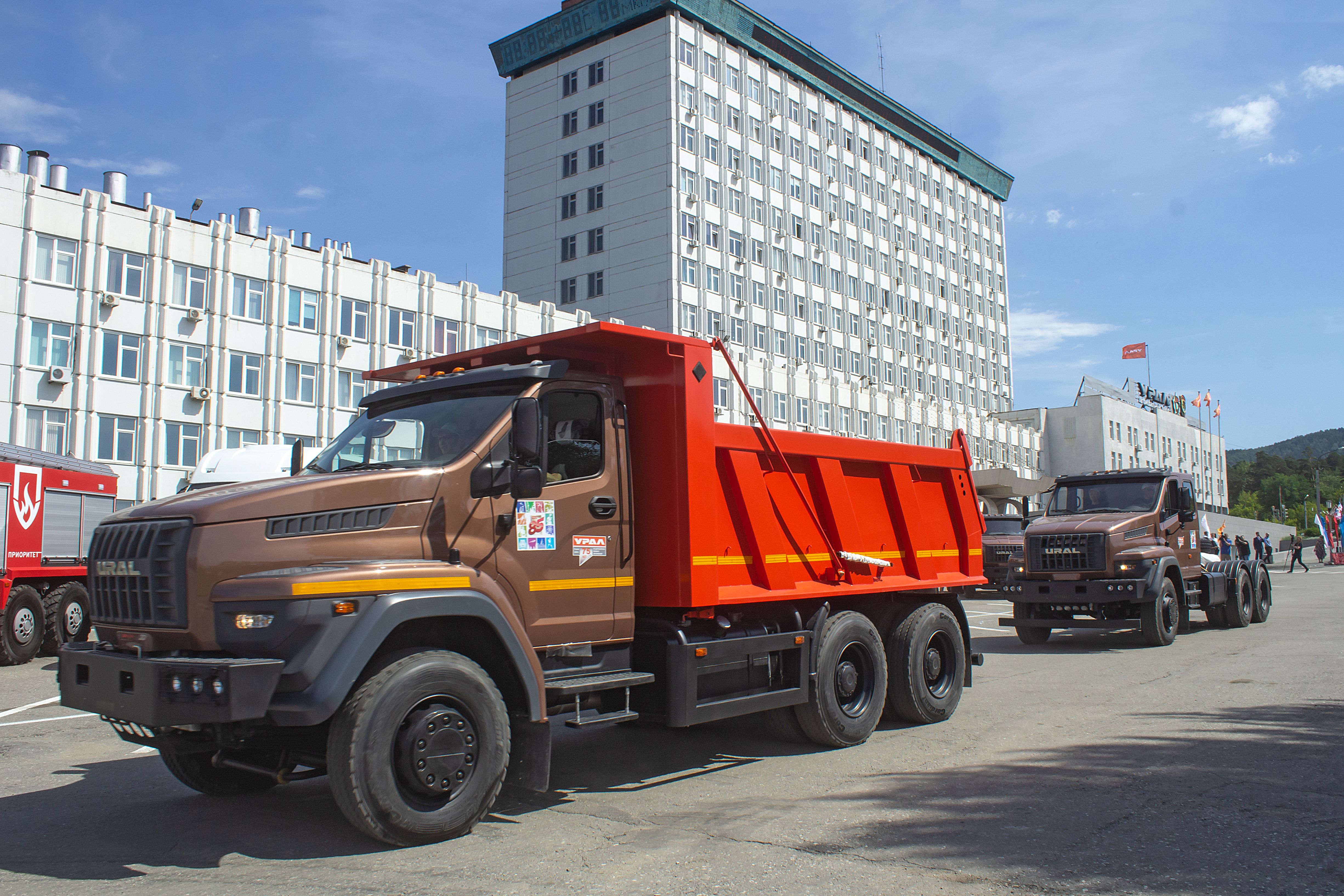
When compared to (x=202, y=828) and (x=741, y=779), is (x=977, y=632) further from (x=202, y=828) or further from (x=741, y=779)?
(x=202, y=828)

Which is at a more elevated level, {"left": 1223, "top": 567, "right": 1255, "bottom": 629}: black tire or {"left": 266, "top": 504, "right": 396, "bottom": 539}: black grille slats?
{"left": 266, "top": 504, "right": 396, "bottom": 539}: black grille slats

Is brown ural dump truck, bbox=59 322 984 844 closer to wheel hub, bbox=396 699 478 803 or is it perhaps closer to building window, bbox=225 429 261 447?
wheel hub, bbox=396 699 478 803

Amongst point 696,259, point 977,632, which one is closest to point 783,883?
point 977,632

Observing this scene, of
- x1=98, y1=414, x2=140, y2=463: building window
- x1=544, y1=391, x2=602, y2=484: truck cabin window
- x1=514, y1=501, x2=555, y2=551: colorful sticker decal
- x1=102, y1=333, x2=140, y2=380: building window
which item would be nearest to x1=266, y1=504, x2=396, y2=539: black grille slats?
x1=514, y1=501, x2=555, y2=551: colorful sticker decal

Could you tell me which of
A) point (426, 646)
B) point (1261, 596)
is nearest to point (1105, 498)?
point (1261, 596)

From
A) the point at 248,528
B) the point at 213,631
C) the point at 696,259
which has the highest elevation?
the point at 696,259

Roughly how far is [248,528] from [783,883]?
322 centimetres

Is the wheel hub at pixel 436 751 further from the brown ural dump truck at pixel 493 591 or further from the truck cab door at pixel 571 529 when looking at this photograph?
the truck cab door at pixel 571 529

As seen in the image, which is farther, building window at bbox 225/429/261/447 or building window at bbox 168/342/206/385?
building window at bbox 225/429/261/447

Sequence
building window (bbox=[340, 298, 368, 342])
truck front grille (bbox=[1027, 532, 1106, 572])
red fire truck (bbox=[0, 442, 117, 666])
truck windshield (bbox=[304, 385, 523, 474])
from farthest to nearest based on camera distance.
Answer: building window (bbox=[340, 298, 368, 342]) < truck front grille (bbox=[1027, 532, 1106, 572]) < red fire truck (bbox=[0, 442, 117, 666]) < truck windshield (bbox=[304, 385, 523, 474])

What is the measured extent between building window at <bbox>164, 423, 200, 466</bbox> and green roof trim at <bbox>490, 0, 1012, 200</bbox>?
3267 cm

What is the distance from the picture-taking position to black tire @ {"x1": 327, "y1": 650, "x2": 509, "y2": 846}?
5.04m

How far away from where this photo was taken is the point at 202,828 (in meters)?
5.83

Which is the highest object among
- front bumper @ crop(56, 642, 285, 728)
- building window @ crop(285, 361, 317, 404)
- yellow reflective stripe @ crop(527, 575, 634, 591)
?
building window @ crop(285, 361, 317, 404)
